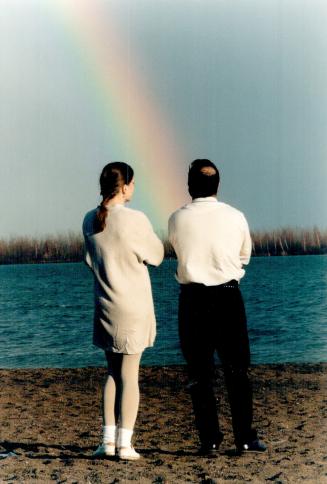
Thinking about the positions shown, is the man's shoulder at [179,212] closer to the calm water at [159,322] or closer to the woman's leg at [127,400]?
the woman's leg at [127,400]

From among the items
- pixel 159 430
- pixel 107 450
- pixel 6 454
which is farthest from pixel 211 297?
pixel 159 430

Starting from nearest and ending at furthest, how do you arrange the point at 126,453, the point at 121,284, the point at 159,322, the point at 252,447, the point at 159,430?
the point at 121,284
the point at 126,453
the point at 252,447
the point at 159,430
the point at 159,322

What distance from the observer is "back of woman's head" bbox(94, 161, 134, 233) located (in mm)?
4434

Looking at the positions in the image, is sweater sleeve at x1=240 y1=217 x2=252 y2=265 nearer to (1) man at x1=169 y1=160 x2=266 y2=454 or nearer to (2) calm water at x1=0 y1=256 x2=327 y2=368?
(1) man at x1=169 y1=160 x2=266 y2=454

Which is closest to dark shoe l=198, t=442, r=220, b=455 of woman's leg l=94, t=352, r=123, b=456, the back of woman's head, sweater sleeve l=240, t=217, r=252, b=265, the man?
the man

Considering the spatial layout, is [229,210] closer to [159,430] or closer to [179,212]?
[179,212]

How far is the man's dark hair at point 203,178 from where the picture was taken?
4574 millimetres

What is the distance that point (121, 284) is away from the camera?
438 centimetres

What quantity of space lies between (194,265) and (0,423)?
2771 mm

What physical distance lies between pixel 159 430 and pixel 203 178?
2329 mm

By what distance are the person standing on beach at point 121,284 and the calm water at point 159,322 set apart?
17.8 meters

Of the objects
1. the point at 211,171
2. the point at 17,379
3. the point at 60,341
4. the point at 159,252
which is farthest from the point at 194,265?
the point at 60,341

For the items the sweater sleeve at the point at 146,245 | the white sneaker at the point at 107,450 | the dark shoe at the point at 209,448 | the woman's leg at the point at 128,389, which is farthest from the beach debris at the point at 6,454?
the sweater sleeve at the point at 146,245

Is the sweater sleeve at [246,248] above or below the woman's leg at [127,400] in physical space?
above
